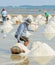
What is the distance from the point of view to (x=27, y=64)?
12617mm

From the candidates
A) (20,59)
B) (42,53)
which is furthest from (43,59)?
(20,59)

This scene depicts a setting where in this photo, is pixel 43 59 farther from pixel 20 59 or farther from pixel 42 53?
pixel 20 59

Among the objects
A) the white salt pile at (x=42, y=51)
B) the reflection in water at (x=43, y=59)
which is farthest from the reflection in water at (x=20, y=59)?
the white salt pile at (x=42, y=51)

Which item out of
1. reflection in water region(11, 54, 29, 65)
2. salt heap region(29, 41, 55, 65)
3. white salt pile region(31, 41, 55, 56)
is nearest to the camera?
reflection in water region(11, 54, 29, 65)

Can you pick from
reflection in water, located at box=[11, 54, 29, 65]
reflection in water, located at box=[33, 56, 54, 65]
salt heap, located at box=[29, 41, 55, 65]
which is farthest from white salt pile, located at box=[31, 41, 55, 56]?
reflection in water, located at box=[11, 54, 29, 65]

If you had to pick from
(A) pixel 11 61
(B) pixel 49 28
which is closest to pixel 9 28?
(B) pixel 49 28

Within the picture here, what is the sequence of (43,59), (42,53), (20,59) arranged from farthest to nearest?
1. (42,53)
2. (20,59)
3. (43,59)

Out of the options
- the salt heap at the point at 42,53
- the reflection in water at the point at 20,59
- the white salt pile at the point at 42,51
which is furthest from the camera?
the white salt pile at the point at 42,51

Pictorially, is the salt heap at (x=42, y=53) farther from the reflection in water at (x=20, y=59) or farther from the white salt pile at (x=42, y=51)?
the reflection in water at (x=20, y=59)

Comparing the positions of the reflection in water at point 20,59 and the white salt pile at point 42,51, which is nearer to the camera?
the reflection in water at point 20,59

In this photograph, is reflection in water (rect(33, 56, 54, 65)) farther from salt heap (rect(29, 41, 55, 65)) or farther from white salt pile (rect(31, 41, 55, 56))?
white salt pile (rect(31, 41, 55, 56))

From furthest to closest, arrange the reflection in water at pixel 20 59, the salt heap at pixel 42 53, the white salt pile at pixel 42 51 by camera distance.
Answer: the white salt pile at pixel 42 51 < the salt heap at pixel 42 53 < the reflection in water at pixel 20 59

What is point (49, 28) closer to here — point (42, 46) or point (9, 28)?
point (9, 28)

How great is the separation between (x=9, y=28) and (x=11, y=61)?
49.7 ft
